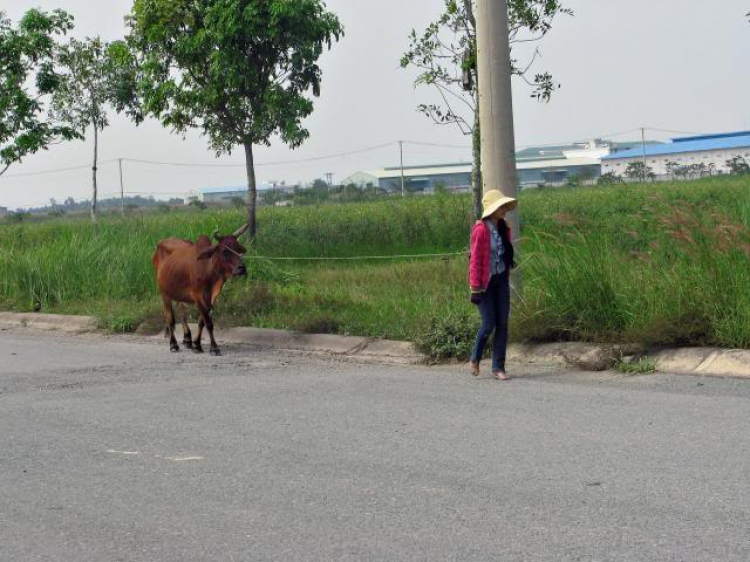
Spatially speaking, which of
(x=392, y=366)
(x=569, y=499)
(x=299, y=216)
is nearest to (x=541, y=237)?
(x=392, y=366)

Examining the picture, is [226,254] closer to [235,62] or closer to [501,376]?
[501,376]

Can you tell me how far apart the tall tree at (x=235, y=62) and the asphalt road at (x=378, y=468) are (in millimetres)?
13335

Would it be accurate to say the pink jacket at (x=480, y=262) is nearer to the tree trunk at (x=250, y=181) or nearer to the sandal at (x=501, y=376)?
the sandal at (x=501, y=376)

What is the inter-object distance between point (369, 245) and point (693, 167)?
50847 mm

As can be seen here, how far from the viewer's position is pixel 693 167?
238 feet

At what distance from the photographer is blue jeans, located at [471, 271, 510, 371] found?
35.0 feet

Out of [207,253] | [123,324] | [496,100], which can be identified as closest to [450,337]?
[496,100]

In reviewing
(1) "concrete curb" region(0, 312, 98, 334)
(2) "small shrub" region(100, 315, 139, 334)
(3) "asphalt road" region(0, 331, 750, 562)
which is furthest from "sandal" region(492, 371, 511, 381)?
(1) "concrete curb" region(0, 312, 98, 334)

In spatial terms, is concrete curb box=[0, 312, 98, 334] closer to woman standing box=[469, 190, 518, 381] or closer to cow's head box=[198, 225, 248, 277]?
cow's head box=[198, 225, 248, 277]

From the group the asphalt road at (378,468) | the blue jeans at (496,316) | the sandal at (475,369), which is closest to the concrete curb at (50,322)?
the asphalt road at (378,468)

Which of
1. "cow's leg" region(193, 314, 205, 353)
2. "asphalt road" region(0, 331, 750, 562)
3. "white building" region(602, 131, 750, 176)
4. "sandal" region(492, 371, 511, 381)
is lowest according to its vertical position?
"asphalt road" region(0, 331, 750, 562)

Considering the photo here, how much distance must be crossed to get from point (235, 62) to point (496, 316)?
14.1 meters

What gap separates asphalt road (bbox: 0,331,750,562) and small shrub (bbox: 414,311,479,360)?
2.13ft

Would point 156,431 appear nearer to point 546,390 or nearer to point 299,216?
point 546,390
